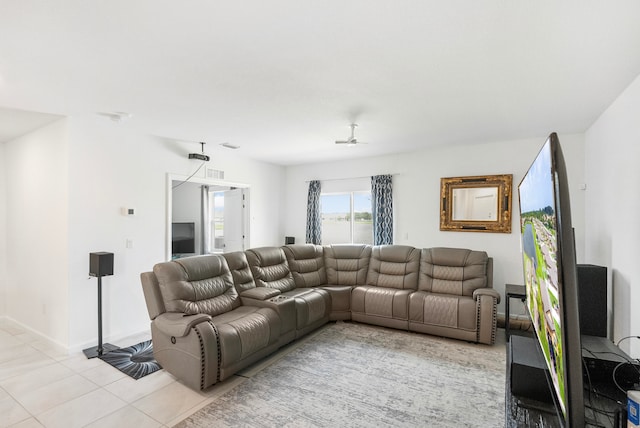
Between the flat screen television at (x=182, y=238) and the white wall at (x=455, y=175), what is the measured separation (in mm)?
2587

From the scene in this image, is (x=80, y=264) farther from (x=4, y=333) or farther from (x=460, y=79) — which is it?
(x=460, y=79)

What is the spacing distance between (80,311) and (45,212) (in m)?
1.23

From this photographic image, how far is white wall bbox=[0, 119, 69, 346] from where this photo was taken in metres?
3.38

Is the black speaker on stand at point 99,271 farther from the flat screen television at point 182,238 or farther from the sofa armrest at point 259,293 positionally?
the flat screen television at point 182,238

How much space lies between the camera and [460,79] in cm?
235

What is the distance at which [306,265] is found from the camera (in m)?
4.81

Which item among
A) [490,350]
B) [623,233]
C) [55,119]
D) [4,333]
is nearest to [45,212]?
[55,119]

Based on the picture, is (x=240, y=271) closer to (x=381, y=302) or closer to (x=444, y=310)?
(x=381, y=302)

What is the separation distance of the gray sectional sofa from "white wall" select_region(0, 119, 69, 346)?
1.33 meters

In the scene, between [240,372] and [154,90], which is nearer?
[154,90]

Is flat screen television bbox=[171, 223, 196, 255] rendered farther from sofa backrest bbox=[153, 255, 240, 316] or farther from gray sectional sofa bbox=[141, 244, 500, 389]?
sofa backrest bbox=[153, 255, 240, 316]

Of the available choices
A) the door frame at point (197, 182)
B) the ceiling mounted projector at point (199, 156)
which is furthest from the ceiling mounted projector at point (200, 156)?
the door frame at point (197, 182)

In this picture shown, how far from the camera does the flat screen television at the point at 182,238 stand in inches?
224

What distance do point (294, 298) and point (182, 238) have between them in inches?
125
